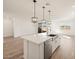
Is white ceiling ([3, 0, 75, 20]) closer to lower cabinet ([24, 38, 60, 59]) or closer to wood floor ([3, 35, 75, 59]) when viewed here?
wood floor ([3, 35, 75, 59])

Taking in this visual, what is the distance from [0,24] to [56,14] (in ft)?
19.1

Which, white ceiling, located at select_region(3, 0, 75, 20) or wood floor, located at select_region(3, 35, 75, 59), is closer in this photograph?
wood floor, located at select_region(3, 35, 75, 59)

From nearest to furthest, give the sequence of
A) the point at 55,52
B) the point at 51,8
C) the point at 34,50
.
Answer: the point at 34,50, the point at 55,52, the point at 51,8

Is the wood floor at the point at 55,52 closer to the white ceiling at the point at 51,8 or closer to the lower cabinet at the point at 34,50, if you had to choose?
the lower cabinet at the point at 34,50

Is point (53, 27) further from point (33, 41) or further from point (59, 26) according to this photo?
point (33, 41)

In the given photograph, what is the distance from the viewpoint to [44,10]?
237 inches

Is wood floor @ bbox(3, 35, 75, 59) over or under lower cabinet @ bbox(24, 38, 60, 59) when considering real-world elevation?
under

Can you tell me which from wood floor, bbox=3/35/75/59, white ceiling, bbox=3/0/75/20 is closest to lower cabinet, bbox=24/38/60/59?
wood floor, bbox=3/35/75/59

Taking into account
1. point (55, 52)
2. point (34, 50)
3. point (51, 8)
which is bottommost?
point (55, 52)

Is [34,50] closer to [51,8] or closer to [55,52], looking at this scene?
[55,52]

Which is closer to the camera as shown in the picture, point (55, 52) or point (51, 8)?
point (55, 52)

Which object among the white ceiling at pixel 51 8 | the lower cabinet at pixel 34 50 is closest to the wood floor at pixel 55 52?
the lower cabinet at pixel 34 50

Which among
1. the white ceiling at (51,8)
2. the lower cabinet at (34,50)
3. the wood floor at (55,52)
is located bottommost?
the wood floor at (55,52)

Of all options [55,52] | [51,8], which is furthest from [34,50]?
[51,8]
